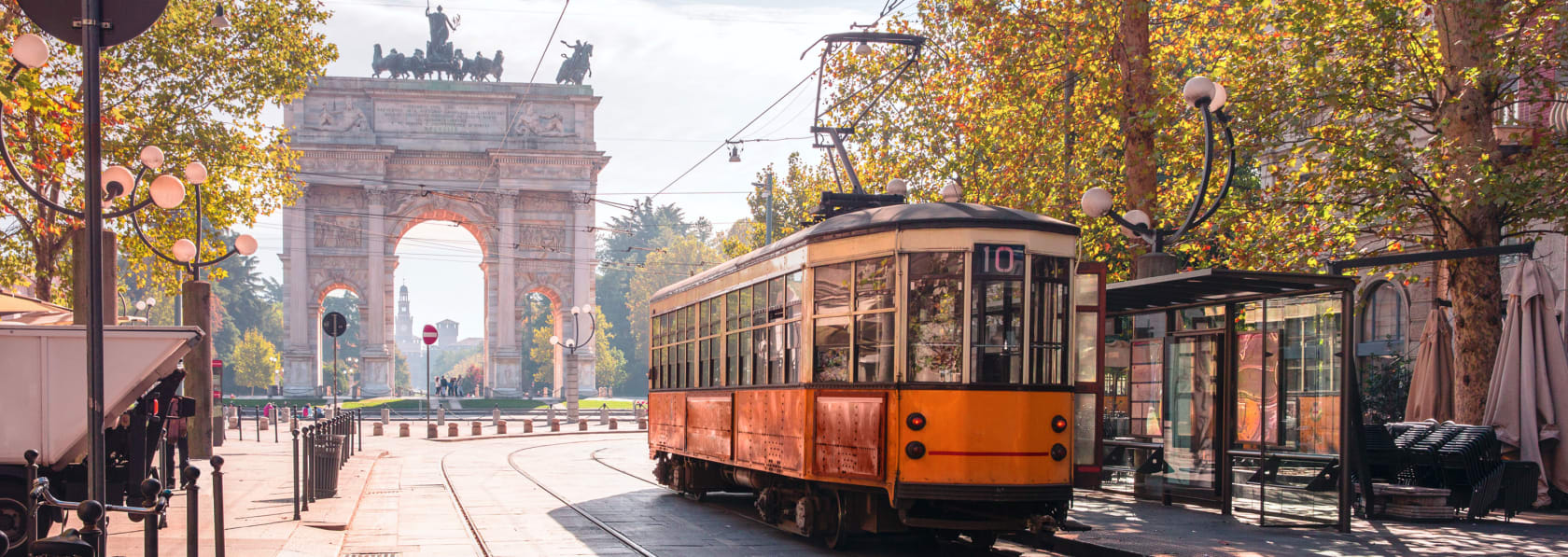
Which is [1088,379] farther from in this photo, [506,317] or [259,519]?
[506,317]

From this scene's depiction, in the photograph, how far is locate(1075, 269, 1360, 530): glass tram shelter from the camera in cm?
1207

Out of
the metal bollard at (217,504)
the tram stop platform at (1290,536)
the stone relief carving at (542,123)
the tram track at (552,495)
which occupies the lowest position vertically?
the tram track at (552,495)

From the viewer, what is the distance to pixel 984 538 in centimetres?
1180

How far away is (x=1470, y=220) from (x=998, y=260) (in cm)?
811

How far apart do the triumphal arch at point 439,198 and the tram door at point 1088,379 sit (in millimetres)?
53674

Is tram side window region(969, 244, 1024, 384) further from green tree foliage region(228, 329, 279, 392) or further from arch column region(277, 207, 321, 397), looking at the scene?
green tree foliage region(228, 329, 279, 392)

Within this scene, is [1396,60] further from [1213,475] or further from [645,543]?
[645,543]

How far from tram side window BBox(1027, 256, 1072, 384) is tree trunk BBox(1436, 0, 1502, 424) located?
278 inches

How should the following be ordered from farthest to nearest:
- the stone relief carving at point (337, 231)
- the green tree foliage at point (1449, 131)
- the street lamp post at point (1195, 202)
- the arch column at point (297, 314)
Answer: the stone relief carving at point (337, 231), the arch column at point (297, 314), the green tree foliage at point (1449, 131), the street lamp post at point (1195, 202)

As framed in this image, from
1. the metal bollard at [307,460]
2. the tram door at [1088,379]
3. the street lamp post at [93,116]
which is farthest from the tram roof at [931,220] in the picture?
the metal bollard at [307,460]

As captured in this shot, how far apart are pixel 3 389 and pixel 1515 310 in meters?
13.9

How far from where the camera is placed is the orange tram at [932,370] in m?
10.2

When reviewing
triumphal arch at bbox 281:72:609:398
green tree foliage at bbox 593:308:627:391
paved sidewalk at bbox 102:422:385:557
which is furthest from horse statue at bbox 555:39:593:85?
paved sidewalk at bbox 102:422:385:557

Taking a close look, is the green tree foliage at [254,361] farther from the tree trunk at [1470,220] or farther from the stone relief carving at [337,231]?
the tree trunk at [1470,220]
